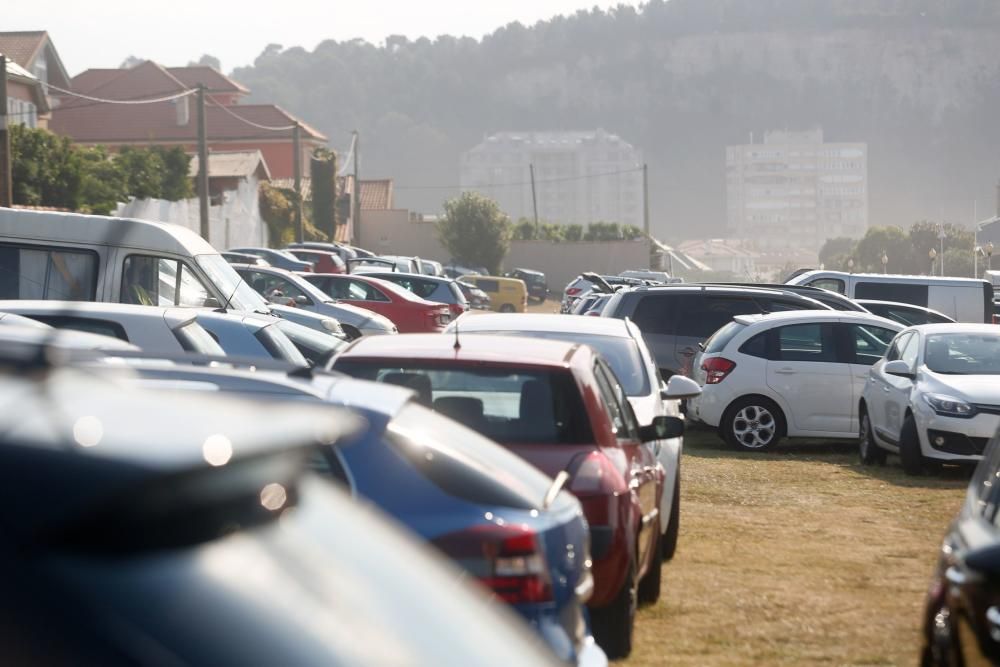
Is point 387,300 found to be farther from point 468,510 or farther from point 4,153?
point 468,510

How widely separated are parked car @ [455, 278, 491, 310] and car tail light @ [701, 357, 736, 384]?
32207mm

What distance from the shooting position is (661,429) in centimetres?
763

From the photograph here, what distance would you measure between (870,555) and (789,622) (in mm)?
2227

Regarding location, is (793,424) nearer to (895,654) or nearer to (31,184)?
(895,654)

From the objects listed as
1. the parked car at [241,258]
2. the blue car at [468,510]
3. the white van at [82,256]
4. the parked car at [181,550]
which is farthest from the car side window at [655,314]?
the parked car at [241,258]

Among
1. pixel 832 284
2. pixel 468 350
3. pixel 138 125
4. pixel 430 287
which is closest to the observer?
pixel 468 350

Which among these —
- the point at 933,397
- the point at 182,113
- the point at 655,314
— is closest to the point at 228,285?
the point at 655,314

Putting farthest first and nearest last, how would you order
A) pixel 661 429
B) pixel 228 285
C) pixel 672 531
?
pixel 228 285 → pixel 672 531 → pixel 661 429

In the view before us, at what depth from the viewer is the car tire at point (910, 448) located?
13414 millimetres

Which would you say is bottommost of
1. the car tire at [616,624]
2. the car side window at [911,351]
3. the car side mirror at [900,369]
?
the car tire at [616,624]

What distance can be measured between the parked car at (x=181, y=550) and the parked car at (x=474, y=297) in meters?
45.9

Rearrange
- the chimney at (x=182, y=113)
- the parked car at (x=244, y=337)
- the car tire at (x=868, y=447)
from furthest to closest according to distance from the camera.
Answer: the chimney at (x=182, y=113)
the car tire at (x=868, y=447)
the parked car at (x=244, y=337)

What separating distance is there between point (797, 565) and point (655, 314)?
917cm

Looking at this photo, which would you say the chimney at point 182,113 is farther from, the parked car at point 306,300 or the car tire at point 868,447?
the car tire at point 868,447
